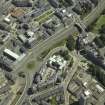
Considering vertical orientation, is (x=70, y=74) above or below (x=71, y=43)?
below

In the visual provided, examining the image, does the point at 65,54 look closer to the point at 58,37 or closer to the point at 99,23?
the point at 58,37

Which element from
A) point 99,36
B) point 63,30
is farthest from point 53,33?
point 99,36

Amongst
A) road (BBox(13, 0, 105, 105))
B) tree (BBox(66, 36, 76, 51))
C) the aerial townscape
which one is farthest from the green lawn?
tree (BBox(66, 36, 76, 51))

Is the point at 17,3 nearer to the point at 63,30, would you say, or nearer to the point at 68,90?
the point at 63,30

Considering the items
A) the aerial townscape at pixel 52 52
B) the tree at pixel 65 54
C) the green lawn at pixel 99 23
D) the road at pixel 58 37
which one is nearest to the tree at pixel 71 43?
the aerial townscape at pixel 52 52

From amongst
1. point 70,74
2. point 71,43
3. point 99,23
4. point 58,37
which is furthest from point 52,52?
point 99,23

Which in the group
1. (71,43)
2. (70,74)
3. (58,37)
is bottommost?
(70,74)

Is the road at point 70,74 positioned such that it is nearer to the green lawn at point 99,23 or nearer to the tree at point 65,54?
the tree at point 65,54

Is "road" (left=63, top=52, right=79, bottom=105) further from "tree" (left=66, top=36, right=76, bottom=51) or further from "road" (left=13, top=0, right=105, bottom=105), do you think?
"road" (left=13, top=0, right=105, bottom=105)
